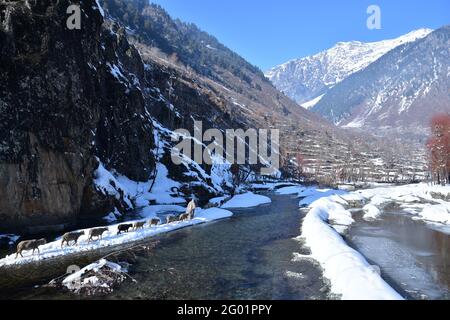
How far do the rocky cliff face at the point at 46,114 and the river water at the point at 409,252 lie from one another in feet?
115

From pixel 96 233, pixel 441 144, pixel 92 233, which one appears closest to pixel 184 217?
pixel 96 233

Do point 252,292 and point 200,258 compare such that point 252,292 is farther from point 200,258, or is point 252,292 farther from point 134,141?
point 134,141

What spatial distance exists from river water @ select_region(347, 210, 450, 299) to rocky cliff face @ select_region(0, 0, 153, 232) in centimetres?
3505

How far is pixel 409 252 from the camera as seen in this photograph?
3925 cm

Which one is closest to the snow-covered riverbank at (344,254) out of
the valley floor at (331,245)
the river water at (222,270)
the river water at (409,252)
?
the valley floor at (331,245)

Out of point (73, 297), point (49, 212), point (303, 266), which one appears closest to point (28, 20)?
point (49, 212)

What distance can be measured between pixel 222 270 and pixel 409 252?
19.7m

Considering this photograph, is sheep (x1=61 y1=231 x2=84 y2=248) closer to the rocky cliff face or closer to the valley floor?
the valley floor

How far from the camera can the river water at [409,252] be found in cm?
2805

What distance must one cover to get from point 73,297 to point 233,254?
16334mm

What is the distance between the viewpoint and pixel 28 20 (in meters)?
50.1

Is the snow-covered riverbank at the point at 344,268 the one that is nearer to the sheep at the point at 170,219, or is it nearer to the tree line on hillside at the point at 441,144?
the sheep at the point at 170,219

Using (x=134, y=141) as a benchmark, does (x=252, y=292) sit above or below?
below

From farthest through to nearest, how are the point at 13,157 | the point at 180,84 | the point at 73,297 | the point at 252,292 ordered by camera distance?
the point at 180,84 < the point at 13,157 < the point at 252,292 < the point at 73,297
